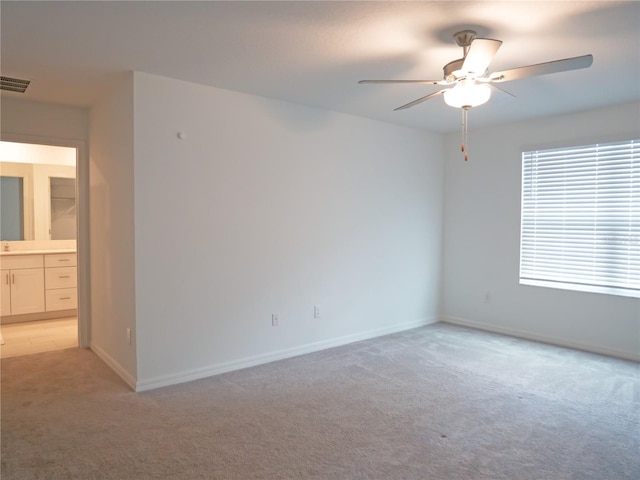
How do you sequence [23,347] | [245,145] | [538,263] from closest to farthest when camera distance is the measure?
[245,145]
[23,347]
[538,263]

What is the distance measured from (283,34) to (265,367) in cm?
276

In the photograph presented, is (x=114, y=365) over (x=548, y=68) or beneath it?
beneath

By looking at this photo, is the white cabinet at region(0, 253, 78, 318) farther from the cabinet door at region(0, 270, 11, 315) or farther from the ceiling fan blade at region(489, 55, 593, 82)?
the ceiling fan blade at region(489, 55, 593, 82)

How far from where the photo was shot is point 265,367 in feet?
12.8

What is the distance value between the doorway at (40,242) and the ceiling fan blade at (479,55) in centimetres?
460

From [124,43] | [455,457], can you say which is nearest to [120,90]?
[124,43]

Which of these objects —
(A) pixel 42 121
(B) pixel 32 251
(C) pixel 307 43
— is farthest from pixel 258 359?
(B) pixel 32 251

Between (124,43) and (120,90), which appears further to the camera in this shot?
(120,90)

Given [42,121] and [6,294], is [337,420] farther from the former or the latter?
[6,294]

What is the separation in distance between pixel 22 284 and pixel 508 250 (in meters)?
6.17

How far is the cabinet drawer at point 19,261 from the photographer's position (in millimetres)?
5461

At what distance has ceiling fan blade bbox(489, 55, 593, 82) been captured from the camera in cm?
223

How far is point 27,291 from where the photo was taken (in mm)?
5609

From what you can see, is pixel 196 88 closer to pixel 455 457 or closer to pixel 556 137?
pixel 455 457
